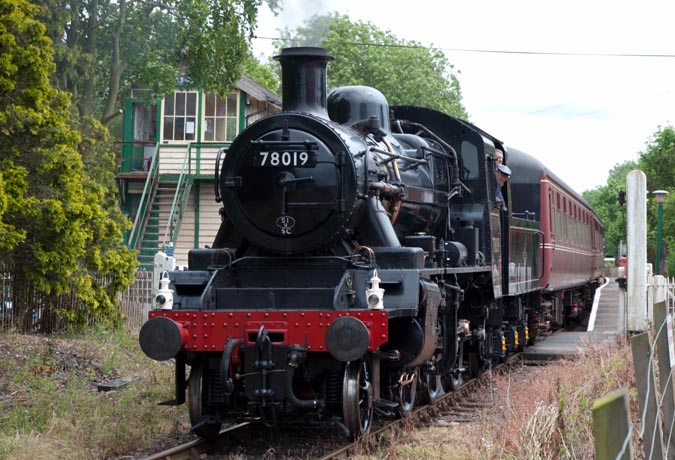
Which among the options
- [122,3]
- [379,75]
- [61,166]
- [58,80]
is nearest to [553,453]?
[61,166]

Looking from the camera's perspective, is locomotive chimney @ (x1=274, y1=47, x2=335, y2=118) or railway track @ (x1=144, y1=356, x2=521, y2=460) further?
locomotive chimney @ (x1=274, y1=47, x2=335, y2=118)

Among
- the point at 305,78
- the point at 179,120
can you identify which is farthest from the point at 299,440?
the point at 179,120

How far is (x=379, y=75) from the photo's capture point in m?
43.1

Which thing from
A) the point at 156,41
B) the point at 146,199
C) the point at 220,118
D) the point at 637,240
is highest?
the point at 156,41

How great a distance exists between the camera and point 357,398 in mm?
7477

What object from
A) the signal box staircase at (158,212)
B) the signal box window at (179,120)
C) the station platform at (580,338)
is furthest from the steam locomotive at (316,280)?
the signal box window at (179,120)

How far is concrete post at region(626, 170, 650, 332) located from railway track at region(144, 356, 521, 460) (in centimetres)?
492

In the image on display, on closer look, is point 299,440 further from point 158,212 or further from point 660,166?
point 660,166

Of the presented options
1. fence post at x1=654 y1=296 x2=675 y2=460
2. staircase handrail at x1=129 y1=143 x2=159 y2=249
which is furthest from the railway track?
staircase handrail at x1=129 y1=143 x2=159 y2=249

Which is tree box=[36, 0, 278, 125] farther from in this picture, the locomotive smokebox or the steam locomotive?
the locomotive smokebox

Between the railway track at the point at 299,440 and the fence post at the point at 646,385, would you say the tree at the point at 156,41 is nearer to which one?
the railway track at the point at 299,440

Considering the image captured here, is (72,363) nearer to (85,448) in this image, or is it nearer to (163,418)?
(163,418)

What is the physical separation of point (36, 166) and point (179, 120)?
47.4ft

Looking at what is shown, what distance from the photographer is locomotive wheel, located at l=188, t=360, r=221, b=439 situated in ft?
25.5
